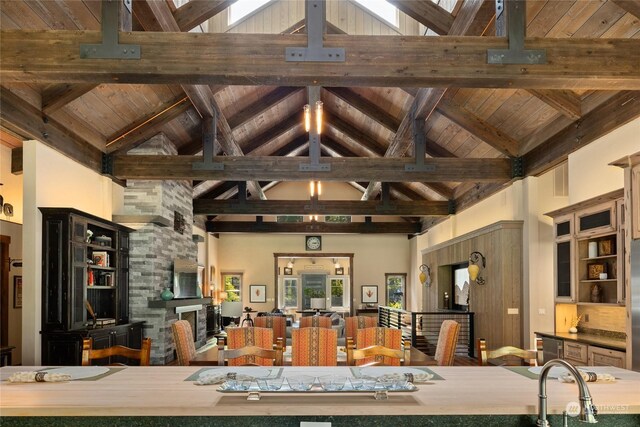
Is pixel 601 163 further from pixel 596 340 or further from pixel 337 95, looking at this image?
pixel 337 95

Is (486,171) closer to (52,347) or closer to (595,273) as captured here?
(595,273)

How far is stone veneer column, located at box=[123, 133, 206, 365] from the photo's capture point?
9164mm

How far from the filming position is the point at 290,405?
2.48m

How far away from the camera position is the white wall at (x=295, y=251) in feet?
59.9

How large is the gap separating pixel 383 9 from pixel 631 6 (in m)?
4.04

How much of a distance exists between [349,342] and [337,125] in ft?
30.4

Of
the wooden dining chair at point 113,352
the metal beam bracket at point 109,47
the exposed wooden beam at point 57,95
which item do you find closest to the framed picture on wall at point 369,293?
the exposed wooden beam at point 57,95

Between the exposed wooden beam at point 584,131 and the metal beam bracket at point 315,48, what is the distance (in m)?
3.52

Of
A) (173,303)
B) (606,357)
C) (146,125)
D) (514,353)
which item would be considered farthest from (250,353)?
(173,303)

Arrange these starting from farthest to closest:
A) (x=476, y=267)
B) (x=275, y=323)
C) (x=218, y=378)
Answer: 1. (x=476, y=267)
2. (x=275, y=323)
3. (x=218, y=378)

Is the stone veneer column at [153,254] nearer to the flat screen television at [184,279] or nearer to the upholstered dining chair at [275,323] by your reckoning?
the flat screen television at [184,279]

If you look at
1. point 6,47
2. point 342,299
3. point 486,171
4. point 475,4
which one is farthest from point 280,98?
point 342,299

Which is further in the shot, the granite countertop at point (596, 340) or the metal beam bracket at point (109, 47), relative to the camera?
the granite countertop at point (596, 340)

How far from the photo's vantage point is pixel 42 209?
21.9 ft
